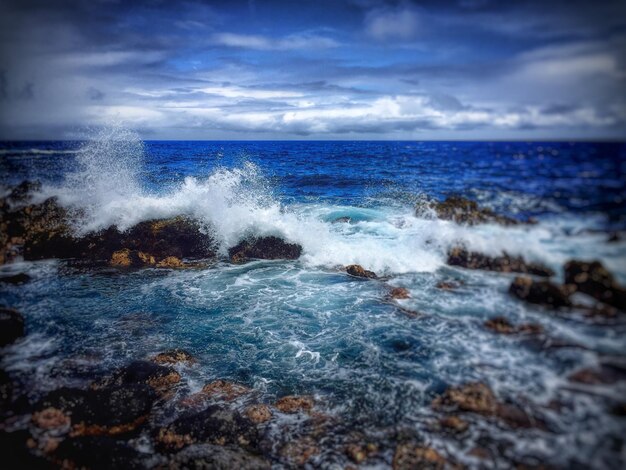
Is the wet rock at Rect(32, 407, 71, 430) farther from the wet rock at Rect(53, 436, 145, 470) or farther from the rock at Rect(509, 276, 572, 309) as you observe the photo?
the rock at Rect(509, 276, 572, 309)

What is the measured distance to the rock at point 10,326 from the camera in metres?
6.68

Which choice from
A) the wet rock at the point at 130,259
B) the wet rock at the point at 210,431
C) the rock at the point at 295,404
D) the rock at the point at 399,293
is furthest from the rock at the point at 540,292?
the wet rock at the point at 130,259

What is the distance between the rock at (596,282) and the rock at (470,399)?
6.29 ft

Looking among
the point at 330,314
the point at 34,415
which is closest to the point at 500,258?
the point at 330,314

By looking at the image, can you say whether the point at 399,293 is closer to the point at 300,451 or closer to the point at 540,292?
the point at 540,292

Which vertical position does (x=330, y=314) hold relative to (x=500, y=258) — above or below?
below

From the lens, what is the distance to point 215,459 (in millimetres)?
4406

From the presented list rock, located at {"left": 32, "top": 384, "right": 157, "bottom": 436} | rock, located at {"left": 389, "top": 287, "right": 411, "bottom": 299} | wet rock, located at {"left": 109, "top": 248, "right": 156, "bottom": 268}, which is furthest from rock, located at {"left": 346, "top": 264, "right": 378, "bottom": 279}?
wet rock, located at {"left": 109, "top": 248, "right": 156, "bottom": 268}

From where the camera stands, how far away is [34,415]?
5.16 metres

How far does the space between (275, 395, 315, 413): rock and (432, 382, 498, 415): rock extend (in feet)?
6.62

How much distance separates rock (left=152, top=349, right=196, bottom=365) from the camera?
6531 millimetres

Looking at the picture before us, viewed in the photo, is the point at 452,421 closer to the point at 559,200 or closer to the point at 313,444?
the point at 313,444

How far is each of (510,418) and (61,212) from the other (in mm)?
14532

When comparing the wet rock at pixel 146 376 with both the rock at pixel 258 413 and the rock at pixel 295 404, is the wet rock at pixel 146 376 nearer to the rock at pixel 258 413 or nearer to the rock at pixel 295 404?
the rock at pixel 258 413
